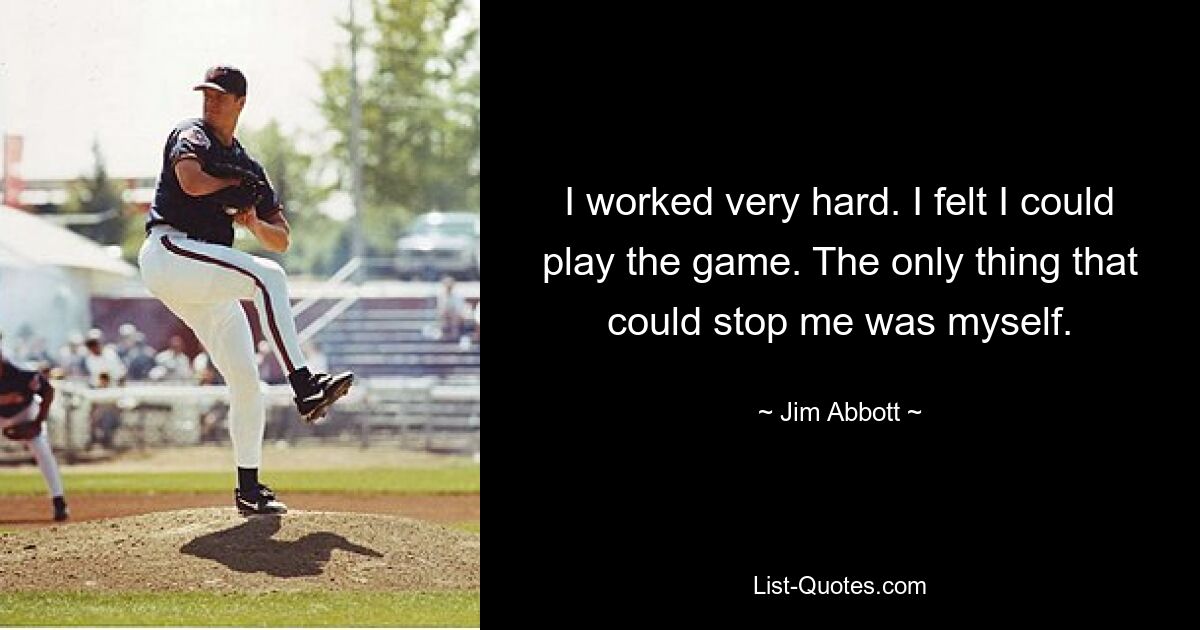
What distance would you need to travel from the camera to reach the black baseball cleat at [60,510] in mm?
8633

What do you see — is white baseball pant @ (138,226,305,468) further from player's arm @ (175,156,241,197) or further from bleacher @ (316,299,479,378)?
bleacher @ (316,299,479,378)

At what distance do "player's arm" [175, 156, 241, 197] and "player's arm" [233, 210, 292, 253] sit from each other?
0.15 meters

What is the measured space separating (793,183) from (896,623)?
4.58 ft

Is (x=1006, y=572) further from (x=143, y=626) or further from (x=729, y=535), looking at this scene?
(x=143, y=626)

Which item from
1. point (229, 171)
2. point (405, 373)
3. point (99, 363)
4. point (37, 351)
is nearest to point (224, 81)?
point (229, 171)

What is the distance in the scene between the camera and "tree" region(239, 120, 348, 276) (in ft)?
45.4

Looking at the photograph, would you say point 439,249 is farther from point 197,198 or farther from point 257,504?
point 197,198

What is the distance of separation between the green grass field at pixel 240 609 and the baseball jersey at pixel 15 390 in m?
2.98

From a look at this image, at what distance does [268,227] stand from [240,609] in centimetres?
137

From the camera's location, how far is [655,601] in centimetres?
588

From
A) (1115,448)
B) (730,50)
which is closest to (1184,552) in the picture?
(1115,448)

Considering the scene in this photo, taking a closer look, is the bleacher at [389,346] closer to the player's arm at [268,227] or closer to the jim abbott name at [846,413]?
the player's arm at [268,227]

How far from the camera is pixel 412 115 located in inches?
1161

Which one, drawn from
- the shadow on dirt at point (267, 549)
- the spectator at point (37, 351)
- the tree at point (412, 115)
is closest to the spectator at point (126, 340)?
the spectator at point (37, 351)
